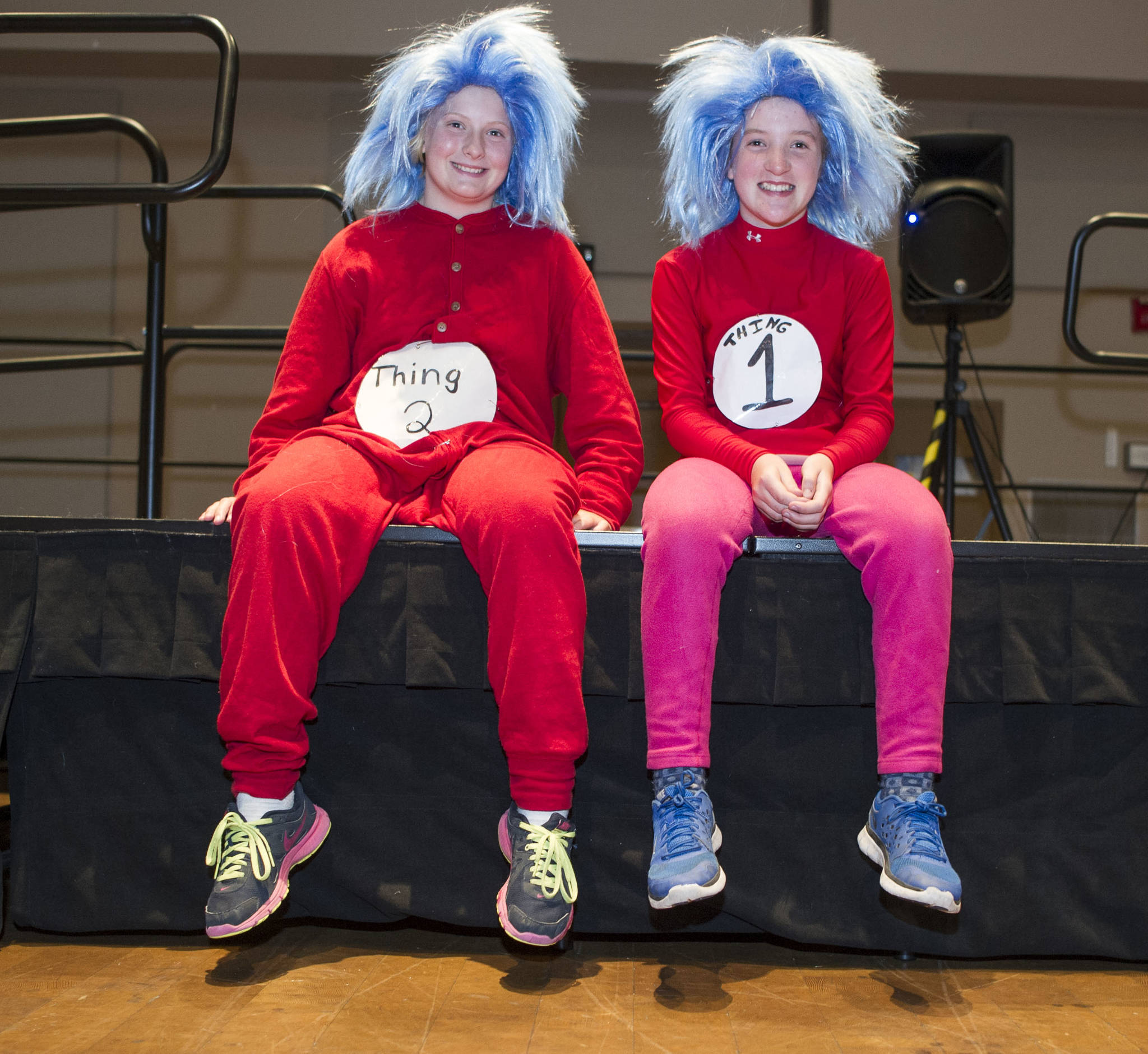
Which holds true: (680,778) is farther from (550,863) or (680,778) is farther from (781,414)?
(781,414)

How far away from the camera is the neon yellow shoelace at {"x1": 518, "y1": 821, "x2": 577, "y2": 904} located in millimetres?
1141

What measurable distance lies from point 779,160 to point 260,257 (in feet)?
11.4

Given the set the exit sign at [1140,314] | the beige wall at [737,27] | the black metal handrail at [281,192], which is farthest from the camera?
the exit sign at [1140,314]

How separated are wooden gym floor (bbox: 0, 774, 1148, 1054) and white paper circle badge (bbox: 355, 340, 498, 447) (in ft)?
2.28

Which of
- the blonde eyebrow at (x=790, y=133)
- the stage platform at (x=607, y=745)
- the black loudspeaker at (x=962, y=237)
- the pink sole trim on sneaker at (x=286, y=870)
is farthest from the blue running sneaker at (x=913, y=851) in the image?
the black loudspeaker at (x=962, y=237)

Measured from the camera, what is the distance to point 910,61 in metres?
4.08

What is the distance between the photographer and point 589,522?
1372mm

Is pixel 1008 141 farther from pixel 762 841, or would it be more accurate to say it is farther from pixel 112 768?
pixel 112 768

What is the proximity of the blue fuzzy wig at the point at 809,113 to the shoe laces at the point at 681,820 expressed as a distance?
2.91 ft

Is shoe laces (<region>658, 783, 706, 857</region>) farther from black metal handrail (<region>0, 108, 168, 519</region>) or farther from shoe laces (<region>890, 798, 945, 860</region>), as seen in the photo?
black metal handrail (<region>0, 108, 168, 519</region>)

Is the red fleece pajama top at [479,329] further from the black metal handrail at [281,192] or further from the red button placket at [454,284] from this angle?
the black metal handrail at [281,192]

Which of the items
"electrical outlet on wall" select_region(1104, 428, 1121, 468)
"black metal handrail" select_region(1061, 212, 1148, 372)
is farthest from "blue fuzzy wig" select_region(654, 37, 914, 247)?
"electrical outlet on wall" select_region(1104, 428, 1121, 468)

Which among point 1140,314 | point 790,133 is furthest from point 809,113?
point 1140,314

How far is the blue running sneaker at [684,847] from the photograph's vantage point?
3.58ft
